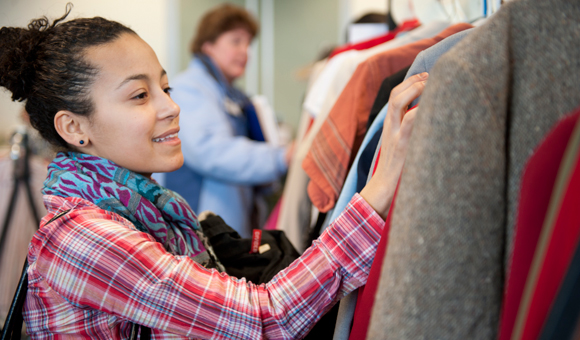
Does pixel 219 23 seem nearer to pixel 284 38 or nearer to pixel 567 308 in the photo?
pixel 284 38

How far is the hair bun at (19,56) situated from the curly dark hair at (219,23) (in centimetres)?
124

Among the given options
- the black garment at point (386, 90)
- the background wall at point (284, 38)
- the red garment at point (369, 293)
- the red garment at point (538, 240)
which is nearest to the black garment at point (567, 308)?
the red garment at point (538, 240)

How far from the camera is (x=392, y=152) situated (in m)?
0.55

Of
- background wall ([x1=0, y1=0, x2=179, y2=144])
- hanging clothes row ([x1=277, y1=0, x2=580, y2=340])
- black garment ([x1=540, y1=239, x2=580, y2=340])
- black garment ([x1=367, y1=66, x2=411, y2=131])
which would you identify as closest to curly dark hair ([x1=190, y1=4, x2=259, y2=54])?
background wall ([x1=0, y1=0, x2=179, y2=144])

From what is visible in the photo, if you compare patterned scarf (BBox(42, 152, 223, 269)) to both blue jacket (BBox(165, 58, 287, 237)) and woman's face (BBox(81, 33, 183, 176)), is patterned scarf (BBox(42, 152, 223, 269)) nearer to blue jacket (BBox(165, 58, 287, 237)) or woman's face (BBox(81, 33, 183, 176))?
woman's face (BBox(81, 33, 183, 176))

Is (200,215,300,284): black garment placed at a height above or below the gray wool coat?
below

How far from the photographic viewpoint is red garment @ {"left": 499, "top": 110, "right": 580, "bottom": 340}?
1.01 ft

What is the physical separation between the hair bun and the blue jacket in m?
0.89

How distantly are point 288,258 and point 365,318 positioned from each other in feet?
0.84

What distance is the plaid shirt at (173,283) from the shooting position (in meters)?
0.55

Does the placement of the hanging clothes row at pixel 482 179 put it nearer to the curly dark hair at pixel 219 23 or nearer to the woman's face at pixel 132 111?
the woman's face at pixel 132 111

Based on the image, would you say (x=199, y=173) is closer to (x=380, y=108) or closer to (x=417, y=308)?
(x=380, y=108)

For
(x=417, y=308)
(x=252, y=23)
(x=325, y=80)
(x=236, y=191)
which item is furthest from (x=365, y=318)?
(x=252, y=23)

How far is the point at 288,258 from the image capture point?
77 centimetres
